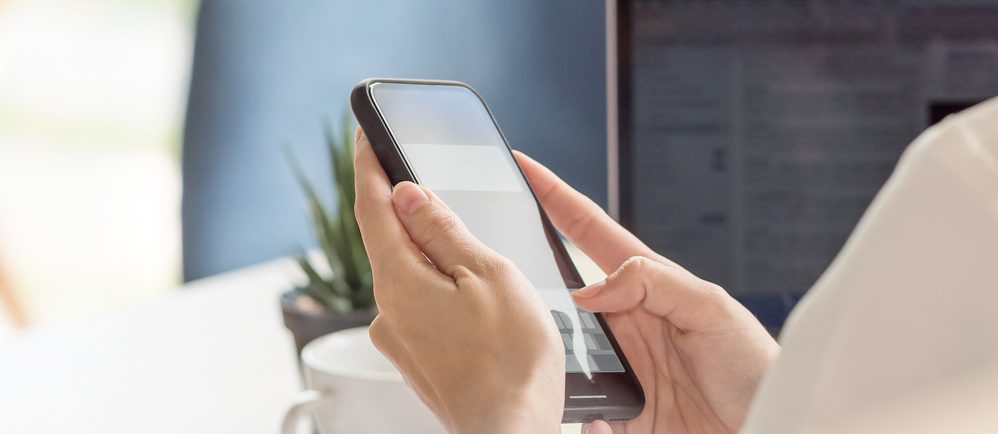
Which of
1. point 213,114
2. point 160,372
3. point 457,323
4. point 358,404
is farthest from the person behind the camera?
point 213,114

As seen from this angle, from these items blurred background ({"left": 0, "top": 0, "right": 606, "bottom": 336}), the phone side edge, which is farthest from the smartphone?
blurred background ({"left": 0, "top": 0, "right": 606, "bottom": 336})

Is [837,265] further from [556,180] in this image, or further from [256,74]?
[256,74]

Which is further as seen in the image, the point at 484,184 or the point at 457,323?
the point at 484,184

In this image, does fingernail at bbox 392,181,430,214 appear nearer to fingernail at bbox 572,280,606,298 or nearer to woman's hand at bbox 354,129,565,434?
woman's hand at bbox 354,129,565,434

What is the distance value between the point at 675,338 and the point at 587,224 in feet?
0.24

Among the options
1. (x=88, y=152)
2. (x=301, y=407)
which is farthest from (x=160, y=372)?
(x=88, y=152)

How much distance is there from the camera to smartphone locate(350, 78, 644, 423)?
39 cm

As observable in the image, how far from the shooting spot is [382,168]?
38 centimetres

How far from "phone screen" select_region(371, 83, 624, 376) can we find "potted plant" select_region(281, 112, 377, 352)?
14 cm

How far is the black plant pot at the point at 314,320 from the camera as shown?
0.54m

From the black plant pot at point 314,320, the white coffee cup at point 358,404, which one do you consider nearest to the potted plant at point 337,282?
the black plant pot at point 314,320

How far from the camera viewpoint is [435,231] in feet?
1.08

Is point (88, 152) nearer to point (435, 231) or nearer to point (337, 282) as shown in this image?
point (337, 282)

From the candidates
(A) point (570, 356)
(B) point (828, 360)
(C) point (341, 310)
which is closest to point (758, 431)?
(B) point (828, 360)
